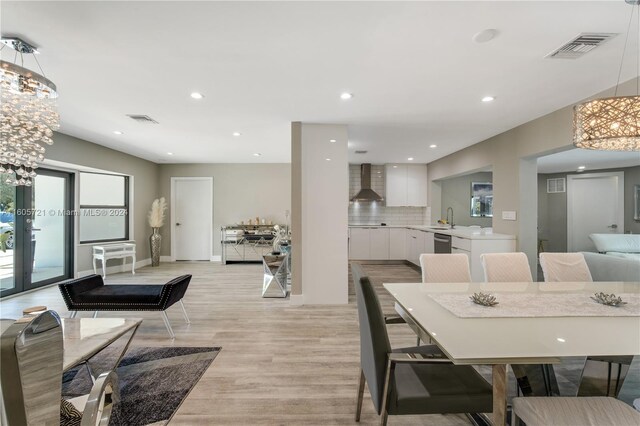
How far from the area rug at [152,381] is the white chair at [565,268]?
3.04 meters

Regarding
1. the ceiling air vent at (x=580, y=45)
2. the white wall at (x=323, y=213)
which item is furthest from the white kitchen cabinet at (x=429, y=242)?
the ceiling air vent at (x=580, y=45)

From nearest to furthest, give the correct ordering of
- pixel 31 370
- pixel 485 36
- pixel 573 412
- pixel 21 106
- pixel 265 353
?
pixel 31 370, pixel 573 412, pixel 485 36, pixel 21 106, pixel 265 353

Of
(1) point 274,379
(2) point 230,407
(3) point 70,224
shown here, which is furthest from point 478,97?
(3) point 70,224

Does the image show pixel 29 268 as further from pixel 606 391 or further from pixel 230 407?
pixel 606 391

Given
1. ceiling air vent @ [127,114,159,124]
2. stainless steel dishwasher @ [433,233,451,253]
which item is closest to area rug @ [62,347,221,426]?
ceiling air vent @ [127,114,159,124]

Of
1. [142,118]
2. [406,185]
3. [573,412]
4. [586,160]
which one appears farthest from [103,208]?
[586,160]

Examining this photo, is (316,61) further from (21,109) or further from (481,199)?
(481,199)

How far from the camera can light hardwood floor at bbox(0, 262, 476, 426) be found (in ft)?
5.86

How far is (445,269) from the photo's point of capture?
2.43 meters

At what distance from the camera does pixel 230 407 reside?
6.08 feet

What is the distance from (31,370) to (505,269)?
2.89 m

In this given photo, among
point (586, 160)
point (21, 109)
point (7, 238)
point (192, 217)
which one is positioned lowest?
point (7, 238)

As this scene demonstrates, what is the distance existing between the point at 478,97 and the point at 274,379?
3.33 m

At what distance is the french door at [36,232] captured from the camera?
13.8 ft
